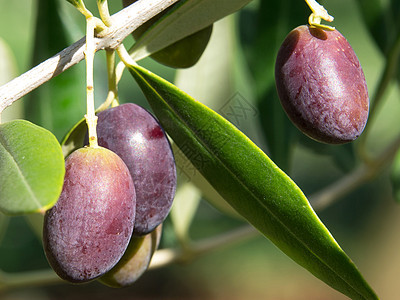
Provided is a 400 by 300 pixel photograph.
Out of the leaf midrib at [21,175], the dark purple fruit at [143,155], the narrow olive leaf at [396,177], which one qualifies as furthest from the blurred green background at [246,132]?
the leaf midrib at [21,175]

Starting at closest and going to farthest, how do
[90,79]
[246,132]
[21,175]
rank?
[21,175] < [90,79] < [246,132]

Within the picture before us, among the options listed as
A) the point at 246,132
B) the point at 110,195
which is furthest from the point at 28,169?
the point at 246,132

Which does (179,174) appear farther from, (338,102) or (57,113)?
(338,102)

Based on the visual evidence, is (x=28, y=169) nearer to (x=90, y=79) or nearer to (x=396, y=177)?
(x=90, y=79)

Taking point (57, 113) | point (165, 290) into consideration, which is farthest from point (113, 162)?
point (165, 290)

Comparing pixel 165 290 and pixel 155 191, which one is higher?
pixel 155 191

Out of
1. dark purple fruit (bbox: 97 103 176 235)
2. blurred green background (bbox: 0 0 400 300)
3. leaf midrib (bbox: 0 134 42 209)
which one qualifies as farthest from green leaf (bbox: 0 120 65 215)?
blurred green background (bbox: 0 0 400 300)
